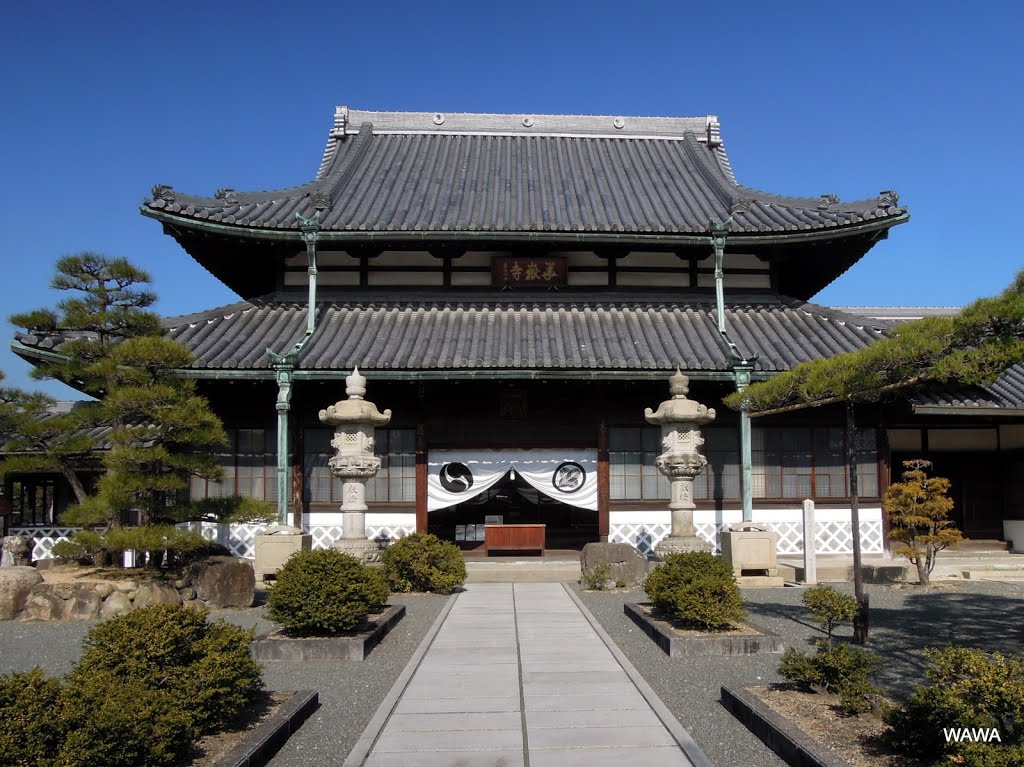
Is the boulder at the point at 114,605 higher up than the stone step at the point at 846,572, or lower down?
higher up

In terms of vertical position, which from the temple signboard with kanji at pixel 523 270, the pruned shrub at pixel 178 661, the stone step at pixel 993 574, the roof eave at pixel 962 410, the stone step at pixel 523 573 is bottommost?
the stone step at pixel 993 574

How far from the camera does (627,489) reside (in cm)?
1870

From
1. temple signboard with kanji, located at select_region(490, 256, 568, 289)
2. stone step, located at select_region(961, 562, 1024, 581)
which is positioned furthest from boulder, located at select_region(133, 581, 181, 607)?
stone step, located at select_region(961, 562, 1024, 581)

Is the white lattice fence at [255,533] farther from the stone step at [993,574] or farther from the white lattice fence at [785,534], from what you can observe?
the stone step at [993,574]

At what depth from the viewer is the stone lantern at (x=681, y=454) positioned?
50.5 ft

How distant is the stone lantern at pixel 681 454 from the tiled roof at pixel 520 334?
165 centimetres

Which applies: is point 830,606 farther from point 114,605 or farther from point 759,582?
point 114,605

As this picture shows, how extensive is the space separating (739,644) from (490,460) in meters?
9.83

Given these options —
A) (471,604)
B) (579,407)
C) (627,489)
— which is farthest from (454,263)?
(471,604)

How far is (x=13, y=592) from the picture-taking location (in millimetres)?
12898

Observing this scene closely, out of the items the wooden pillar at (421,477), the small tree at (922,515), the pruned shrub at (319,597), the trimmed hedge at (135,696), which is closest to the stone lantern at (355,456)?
the wooden pillar at (421,477)

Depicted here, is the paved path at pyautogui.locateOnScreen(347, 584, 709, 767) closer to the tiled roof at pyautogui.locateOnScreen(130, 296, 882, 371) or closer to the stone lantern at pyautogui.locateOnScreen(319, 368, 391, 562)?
the stone lantern at pyautogui.locateOnScreen(319, 368, 391, 562)

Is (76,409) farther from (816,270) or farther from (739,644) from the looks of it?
(816,270)

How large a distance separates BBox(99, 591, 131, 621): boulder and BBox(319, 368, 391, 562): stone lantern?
4.00 metres
